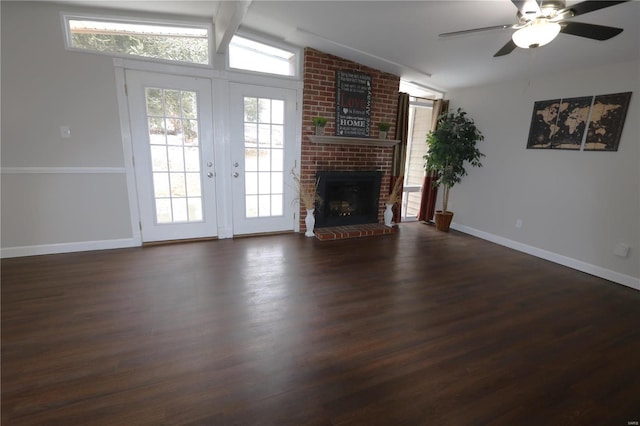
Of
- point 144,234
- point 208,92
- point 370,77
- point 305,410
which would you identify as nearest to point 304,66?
point 370,77

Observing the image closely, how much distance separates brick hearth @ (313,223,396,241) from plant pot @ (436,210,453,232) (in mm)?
752

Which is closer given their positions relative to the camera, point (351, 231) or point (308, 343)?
point (308, 343)

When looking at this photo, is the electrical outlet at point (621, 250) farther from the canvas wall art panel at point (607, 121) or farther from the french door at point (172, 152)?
the french door at point (172, 152)

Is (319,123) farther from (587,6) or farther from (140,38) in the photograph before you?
(587,6)

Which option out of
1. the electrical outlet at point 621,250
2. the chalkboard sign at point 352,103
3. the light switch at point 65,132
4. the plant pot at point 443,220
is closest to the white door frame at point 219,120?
the light switch at point 65,132

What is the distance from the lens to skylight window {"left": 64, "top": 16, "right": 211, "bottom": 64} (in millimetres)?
3107

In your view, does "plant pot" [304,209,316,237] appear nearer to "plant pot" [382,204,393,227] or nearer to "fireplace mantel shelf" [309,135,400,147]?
"fireplace mantel shelf" [309,135,400,147]

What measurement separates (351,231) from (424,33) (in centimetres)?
261

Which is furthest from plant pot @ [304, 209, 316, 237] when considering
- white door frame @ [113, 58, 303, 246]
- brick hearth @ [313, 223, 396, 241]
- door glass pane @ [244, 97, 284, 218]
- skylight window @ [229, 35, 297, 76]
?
skylight window @ [229, 35, 297, 76]

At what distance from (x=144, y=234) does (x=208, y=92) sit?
1.93 meters

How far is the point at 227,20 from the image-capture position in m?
2.86

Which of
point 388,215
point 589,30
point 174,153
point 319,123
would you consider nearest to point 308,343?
point 589,30

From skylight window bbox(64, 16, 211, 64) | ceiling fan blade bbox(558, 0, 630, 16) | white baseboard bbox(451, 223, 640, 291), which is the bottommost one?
white baseboard bbox(451, 223, 640, 291)

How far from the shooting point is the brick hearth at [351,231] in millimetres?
4279
